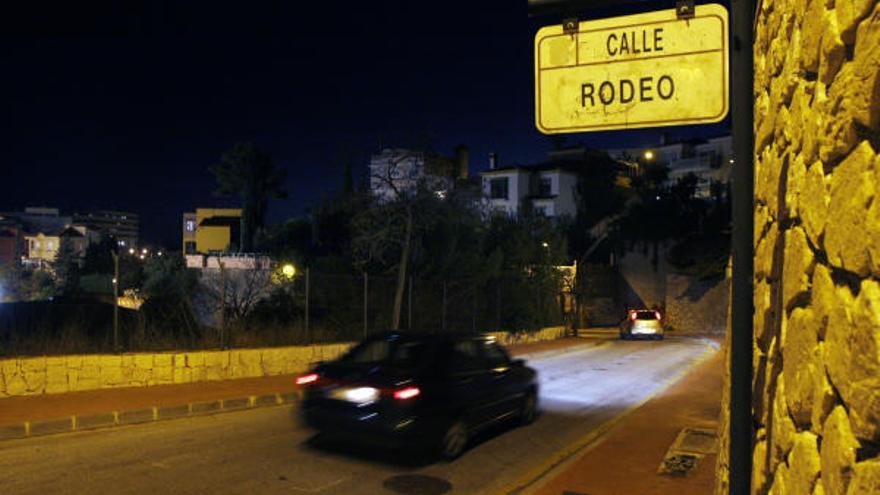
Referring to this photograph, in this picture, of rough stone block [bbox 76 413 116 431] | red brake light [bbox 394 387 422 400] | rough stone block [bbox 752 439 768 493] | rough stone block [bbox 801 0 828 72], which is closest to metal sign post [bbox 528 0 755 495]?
rough stone block [bbox 801 0 828 72]

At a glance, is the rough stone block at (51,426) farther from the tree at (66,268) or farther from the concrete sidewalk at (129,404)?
the tree at (66,268)

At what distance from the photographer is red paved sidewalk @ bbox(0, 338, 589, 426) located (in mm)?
10047

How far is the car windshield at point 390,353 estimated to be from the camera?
895cm

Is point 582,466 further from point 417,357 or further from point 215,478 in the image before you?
point 215,478

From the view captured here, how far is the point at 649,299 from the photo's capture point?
4222 cm

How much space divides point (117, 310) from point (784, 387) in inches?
512

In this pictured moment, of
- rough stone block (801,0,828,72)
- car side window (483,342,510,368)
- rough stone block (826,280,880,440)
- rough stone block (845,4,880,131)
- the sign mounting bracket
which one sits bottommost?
car side window (483,342,510,368)

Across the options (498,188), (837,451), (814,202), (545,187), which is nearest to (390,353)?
(814,202)

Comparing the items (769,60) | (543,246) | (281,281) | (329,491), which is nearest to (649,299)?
(543,246)

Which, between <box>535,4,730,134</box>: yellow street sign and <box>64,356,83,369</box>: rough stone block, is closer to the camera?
<box>535,4,730,134</box>: yellow street sign

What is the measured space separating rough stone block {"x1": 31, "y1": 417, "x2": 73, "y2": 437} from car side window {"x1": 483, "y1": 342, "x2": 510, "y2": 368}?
610 centimetres

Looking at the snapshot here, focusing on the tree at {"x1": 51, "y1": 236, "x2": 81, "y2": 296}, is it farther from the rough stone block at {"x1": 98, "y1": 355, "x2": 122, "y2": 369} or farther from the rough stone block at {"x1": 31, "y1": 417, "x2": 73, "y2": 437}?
the rough stone block at {"x1": 31, "y1": 417, "x2": 73, "y2": 437}

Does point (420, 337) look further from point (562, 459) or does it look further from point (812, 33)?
point (812, 33)

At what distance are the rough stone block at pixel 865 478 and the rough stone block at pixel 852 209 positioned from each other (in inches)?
17.9
